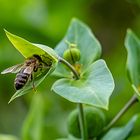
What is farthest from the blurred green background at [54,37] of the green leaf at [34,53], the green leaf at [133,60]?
the green leaf at [34,53]

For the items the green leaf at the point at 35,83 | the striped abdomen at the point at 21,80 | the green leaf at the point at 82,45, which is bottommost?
the green leaf at the point at 82,45

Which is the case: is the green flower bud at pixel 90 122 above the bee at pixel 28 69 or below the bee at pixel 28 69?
below

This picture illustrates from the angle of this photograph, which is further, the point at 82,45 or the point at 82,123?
the point at 82,45

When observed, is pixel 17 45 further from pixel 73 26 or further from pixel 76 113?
pixel 73 26

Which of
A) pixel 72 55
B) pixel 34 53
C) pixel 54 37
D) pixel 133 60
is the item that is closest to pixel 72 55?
pixel 72 55

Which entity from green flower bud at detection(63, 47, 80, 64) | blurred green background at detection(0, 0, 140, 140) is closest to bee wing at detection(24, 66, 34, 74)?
green flower bud at detection(63, 47, 80, 64)

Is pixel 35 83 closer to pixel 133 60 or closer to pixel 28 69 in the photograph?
pixel 28 69

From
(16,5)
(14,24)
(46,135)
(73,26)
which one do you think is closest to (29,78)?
(73,26)

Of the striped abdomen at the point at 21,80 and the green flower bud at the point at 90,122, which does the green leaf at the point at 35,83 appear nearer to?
the striped abdomen at the point at 21,80
